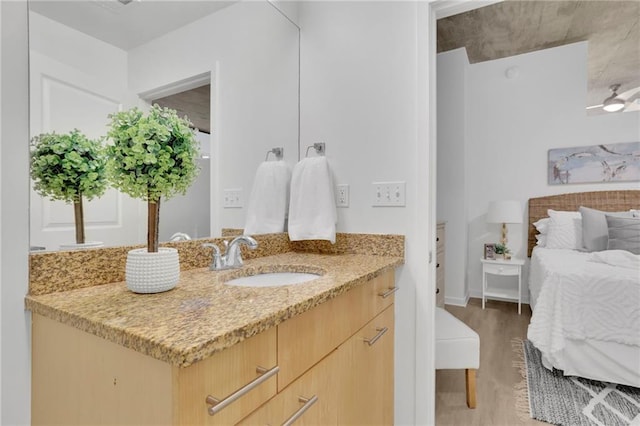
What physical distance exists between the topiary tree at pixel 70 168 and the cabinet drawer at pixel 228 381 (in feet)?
2.09

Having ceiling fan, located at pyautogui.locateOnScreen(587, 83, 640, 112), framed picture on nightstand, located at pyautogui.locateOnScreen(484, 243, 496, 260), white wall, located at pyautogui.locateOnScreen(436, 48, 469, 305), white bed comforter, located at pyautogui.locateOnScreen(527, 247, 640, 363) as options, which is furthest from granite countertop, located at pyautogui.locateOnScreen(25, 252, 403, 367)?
ceiling fan, located at pyautogui.locateOnScreen(587, 83, 640, 112)

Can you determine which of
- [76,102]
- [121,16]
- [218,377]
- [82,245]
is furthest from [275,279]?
[121,16]

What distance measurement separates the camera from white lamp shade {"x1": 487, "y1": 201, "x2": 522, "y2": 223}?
3578 mm

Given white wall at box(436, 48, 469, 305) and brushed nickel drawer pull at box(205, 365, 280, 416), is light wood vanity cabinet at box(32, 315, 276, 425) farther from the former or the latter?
white wall at box(436, 48, 469, 305)

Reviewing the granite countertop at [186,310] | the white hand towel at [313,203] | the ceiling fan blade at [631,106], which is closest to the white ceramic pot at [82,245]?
the granite countertop at [186,310]

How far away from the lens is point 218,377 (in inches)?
23.6

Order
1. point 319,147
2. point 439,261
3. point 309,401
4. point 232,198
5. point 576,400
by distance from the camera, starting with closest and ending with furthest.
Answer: point 309,401, point 232,198, point 319,147, point 576,400, point 439,261

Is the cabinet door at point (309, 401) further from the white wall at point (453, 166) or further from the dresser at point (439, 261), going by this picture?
the white wall at point (453, 166)

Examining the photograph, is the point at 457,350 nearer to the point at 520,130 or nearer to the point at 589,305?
the point at 589,305

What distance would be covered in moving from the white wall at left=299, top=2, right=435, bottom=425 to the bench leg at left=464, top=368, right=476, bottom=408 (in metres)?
0.49

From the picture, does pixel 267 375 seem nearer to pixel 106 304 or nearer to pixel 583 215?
pixel 106 304

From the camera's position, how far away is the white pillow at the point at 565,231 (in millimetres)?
3355

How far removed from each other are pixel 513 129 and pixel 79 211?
13.9ft

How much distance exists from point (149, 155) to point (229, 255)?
54cm
